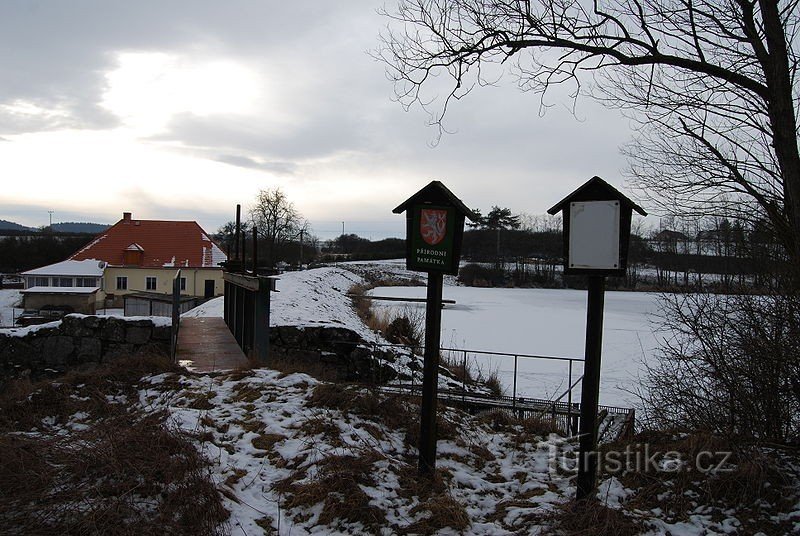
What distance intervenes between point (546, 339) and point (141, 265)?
32725 mm

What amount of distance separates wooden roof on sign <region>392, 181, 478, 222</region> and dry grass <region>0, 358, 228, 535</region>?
2754 millimetres

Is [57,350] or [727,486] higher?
[727,486]

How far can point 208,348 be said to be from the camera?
10.3 m

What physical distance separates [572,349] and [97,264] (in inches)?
1435

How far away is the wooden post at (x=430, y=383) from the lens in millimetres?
5039

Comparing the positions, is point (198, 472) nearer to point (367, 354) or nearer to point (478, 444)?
point (478, 444)

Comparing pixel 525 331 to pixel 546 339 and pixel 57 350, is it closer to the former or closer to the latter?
pixel 546 339

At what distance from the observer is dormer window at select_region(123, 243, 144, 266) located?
4431 centimetres

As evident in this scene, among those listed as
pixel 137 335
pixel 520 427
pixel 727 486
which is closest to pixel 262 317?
pixel 137 335

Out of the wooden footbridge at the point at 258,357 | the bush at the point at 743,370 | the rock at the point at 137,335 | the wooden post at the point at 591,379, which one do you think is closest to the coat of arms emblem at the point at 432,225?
the wooden post at the point at 591,379

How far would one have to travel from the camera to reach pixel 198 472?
439cm

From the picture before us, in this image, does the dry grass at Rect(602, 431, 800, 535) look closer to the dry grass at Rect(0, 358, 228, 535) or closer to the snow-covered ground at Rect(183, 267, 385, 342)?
the dry grass at Rect(0, 358, 228, 535)

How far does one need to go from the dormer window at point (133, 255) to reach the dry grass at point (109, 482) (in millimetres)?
42002

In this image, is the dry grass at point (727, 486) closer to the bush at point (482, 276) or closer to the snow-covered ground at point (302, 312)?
the snow-covered ground at point (302, 312)
